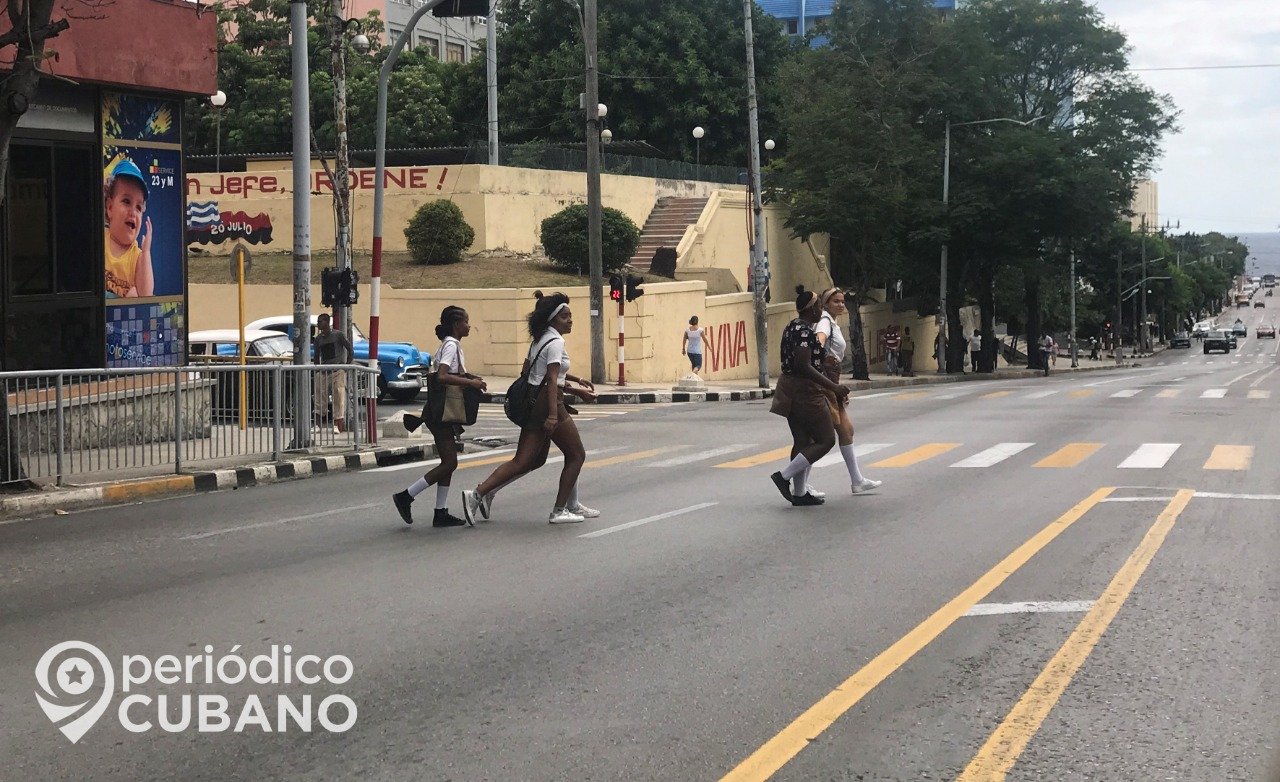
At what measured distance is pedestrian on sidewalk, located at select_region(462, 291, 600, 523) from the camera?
10977mm

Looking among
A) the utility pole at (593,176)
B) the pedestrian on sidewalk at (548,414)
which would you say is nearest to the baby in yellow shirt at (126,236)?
the pedestrian on sidewalk at (548,414)

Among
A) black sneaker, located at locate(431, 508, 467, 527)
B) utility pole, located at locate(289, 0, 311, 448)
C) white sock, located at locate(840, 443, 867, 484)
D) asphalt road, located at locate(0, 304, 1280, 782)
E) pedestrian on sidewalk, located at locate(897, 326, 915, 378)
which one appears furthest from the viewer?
pedestrian on sidewalk, located at locate(897, 326, 915, 378)

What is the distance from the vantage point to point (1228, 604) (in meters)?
8.14

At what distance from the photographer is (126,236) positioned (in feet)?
59.5

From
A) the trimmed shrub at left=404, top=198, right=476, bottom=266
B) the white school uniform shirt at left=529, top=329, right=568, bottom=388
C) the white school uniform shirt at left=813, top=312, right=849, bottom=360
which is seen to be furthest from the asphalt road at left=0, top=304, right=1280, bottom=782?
the trimmed shrub at left=404, top=198, right=476, bottom=266

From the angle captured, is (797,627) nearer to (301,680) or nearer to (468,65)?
(301,680)

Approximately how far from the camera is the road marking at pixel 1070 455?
16156 millimetres

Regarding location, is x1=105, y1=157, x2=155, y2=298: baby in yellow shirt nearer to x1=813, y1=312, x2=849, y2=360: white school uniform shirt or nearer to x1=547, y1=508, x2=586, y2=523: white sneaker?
x1=547, y1=508, x2=586, y2=523: white sneaker

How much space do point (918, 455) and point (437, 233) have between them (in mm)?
23209

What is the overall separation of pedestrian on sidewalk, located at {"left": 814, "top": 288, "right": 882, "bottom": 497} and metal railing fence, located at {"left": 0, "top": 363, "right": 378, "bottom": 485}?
254 inches

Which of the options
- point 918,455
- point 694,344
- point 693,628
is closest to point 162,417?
point 918,455

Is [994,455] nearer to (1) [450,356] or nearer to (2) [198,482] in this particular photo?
(1) [450,356]

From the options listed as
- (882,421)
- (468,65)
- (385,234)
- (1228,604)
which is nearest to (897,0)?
(468,65)

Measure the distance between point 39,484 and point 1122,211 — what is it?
165 feet
